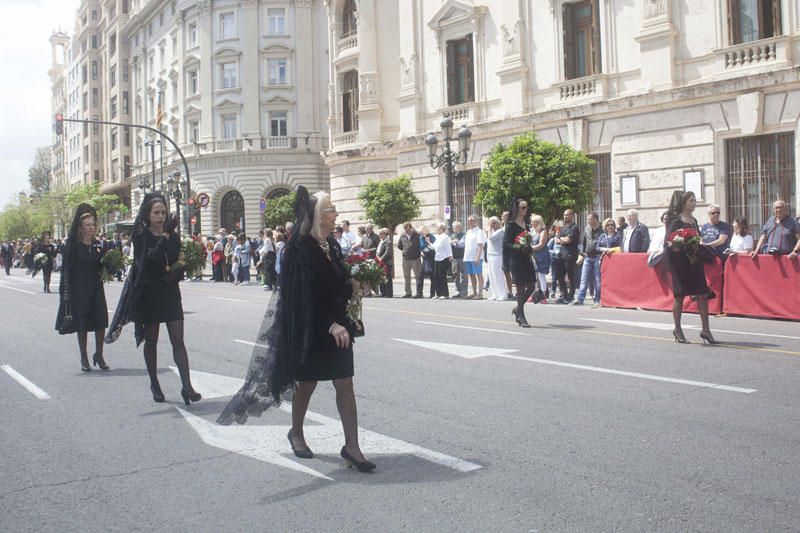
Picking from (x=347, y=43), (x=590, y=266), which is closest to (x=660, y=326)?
(x=590, y=266)

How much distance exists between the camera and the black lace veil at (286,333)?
17.4 feet

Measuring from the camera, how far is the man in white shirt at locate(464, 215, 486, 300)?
1953 cm

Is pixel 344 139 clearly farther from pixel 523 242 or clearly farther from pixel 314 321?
pixel 314 321

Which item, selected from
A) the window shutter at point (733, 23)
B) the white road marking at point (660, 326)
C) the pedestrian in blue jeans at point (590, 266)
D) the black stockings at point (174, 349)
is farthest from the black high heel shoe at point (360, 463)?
the window shutter at point (733, 23)

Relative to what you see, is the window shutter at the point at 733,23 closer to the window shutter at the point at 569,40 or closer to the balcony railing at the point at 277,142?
the window shutter at the point at 569,40

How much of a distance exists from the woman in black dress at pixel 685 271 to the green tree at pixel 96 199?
228 ft

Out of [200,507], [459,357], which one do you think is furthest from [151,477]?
[459,357]

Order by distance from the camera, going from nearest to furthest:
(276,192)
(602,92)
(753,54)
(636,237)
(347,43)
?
(636,237) < (753,54) < (602,92) < (347,43) < (276,192)

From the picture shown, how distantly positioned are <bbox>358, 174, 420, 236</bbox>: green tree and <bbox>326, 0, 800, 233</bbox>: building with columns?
43.1 inches

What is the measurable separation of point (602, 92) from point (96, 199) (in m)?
62.3

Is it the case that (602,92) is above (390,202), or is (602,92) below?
above

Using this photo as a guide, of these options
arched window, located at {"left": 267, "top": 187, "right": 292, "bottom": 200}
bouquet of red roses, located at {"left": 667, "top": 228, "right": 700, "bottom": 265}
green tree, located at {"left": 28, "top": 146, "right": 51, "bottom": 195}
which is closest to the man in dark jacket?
bouquet of red roses, located at {"left": 667, "top": 228, "right": 700, "bottom": 265}

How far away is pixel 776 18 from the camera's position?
20141mm

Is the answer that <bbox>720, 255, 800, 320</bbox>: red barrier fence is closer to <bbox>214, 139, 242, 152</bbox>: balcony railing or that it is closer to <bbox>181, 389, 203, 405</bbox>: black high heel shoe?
<bbox>181, 389, 203, 405</bbox>: black high heel shoe
